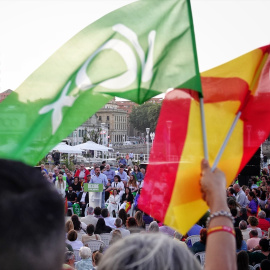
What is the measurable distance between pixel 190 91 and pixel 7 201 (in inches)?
86.7

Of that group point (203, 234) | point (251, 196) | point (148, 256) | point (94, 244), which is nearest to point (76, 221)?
point (94, 244)

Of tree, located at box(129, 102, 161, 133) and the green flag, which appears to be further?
tree, located at box(129, 102, 161, 133)

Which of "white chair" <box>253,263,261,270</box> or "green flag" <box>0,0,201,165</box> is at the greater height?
"green flag" <box>0,0,201,165</box>

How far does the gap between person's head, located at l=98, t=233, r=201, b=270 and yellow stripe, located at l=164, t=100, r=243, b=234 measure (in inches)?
61.6

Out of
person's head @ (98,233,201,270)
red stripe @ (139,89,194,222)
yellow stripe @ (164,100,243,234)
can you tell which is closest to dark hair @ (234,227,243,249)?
yellow stripe @ (164,100,243,234)

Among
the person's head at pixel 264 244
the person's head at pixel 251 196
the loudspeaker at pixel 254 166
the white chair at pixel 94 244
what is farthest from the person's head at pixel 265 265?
the loudspeaker at pixel 254 166

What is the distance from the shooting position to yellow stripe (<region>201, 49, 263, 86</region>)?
11.1ft

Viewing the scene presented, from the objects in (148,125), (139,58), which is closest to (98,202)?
(139,58)

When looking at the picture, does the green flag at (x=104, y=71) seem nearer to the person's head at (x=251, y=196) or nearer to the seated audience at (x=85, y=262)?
the seated audience at (x=85, y=262)

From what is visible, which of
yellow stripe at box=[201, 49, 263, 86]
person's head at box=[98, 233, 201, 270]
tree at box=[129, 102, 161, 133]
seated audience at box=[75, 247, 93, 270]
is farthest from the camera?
tree at box=[129, 102, 161, 133]

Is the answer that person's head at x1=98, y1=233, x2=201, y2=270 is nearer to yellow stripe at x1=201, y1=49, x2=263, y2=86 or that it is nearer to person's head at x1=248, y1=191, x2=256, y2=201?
yellow stripe at x1=201, y1=49, x2=263, y2=86

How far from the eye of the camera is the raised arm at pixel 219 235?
1563mm

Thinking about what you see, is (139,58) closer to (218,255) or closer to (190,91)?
(190,91)

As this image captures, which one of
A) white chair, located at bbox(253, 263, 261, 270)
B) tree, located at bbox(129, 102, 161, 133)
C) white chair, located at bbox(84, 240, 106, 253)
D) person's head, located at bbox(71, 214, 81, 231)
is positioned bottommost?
white chair, located at bbox(84, 240, 106, 253)
